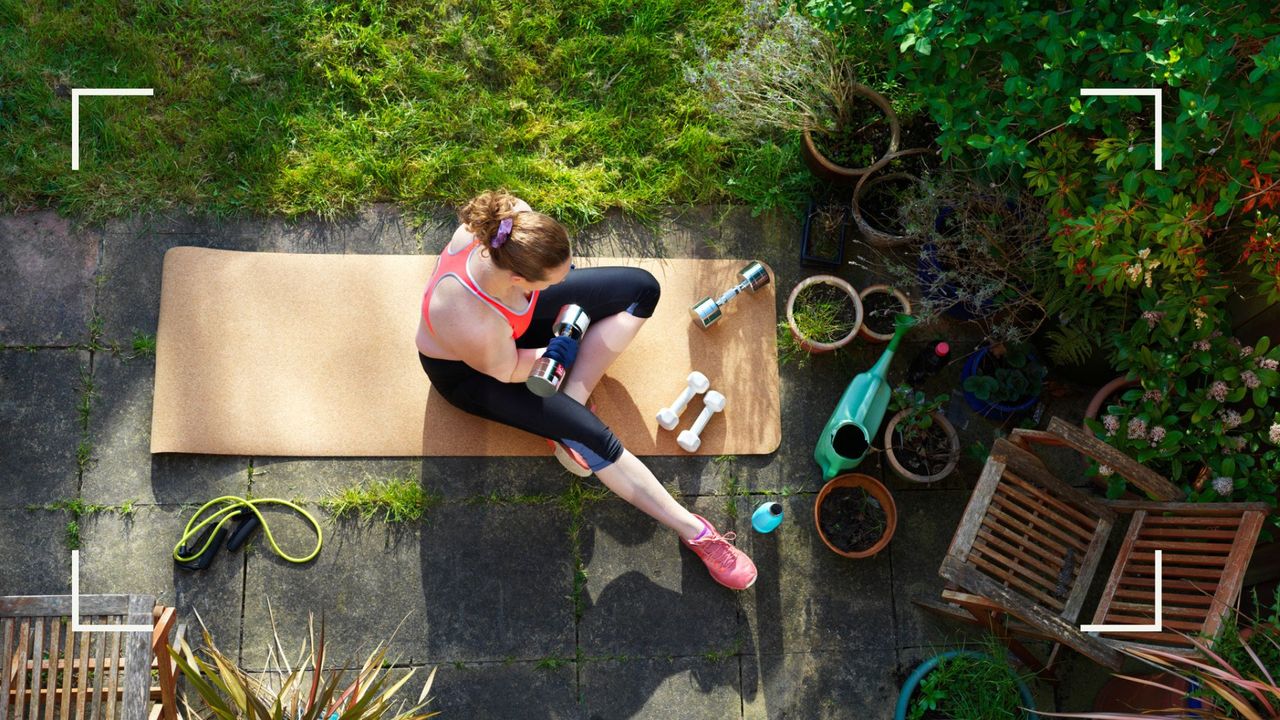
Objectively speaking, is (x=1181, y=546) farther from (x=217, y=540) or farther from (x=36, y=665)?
(x=36, y=665)

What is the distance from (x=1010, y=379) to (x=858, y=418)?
0.64 metres

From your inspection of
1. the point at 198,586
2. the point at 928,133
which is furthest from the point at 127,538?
the point at 928,133

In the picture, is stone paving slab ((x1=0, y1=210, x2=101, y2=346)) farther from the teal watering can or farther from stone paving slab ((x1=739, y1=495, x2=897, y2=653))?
the teal watering can

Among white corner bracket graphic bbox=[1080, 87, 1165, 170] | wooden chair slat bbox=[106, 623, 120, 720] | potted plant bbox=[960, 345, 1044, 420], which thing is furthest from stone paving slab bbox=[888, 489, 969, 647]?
wooden chair slat bbox=[106, 623, 120, 720]

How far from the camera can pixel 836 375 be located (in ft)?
12.0

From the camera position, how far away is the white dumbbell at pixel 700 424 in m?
3.52

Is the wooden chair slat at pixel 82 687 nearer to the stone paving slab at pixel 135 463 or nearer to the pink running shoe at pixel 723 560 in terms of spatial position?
the stone paving slab at pixel 135 463

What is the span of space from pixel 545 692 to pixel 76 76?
313 cm

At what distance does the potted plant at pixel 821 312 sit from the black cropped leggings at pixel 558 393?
61 centimetres

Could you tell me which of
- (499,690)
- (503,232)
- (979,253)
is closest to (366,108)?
(503,232)

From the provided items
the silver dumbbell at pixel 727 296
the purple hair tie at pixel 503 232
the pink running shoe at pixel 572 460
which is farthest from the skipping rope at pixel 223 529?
the silver dumbbell at pixel 727 296

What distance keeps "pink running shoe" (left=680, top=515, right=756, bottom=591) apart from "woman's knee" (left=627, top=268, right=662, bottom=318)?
81 centimetres

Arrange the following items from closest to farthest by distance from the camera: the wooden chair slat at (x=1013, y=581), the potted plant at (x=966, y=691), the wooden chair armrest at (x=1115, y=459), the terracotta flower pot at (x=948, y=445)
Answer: the wooden chair armrest at (x=1115, y=459) → the wooden chair slat at (x=1013, y=581) → the potted plant at (x=966, y=691) → the terracotta flower pot at (x=948, y=445)

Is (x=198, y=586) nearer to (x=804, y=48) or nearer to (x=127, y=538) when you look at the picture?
(x=127, y=538)
